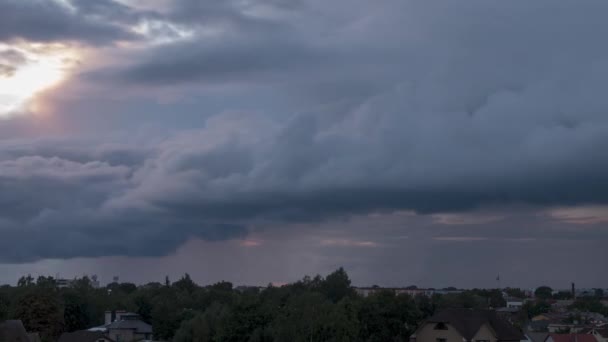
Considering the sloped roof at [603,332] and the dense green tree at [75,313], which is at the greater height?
the dense green tree at [75,313]

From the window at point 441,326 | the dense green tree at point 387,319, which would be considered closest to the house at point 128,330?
the dense green tree at point 387,319

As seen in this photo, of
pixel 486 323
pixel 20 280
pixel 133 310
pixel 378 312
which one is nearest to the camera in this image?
pixel 486 323

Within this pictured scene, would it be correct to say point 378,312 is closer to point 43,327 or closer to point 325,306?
point 325,306

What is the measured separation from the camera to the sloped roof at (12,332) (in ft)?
311

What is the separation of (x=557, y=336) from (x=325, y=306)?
4029 cm

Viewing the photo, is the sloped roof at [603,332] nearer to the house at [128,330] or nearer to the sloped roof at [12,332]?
the house at [128,330]

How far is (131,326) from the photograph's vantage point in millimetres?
116938

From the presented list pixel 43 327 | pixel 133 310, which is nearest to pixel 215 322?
pixel 43 327

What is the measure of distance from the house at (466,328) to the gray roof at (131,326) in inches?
1657

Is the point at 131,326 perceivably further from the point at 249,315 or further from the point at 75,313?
the point at 249,315

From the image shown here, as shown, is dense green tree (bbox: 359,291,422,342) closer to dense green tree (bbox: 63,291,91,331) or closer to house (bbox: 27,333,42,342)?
house (bbox: 27,333,42,342)

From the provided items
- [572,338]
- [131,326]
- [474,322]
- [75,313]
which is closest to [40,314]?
[131,326]

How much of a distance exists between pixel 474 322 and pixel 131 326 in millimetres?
49596

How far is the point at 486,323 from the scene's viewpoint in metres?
92.5
